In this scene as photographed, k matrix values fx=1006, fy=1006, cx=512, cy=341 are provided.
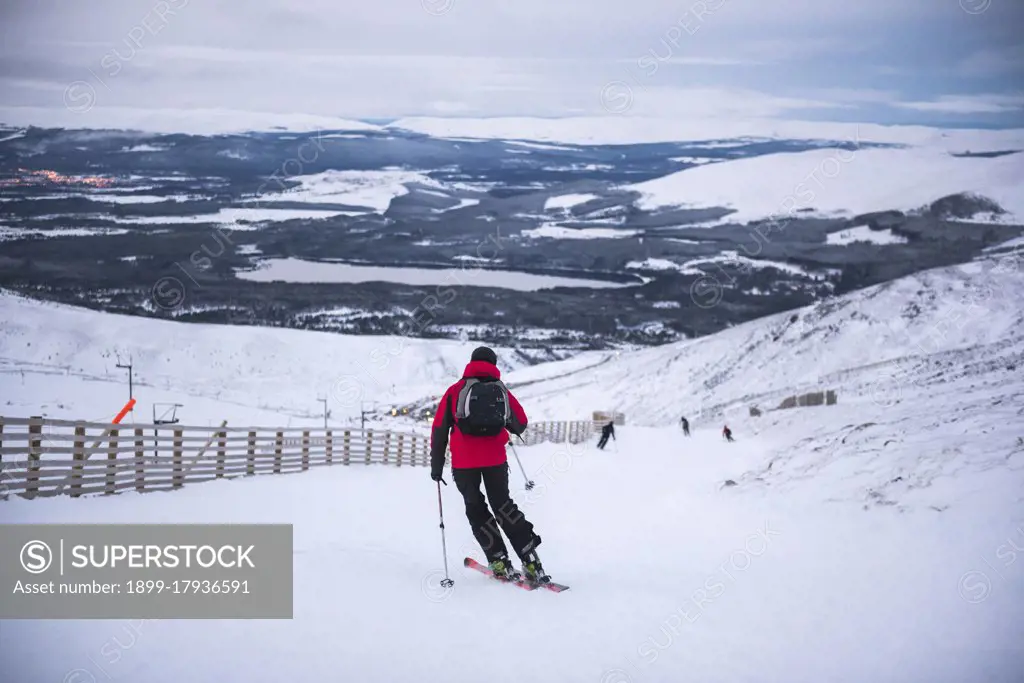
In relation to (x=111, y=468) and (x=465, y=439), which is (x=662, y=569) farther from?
(x=111, y=468)

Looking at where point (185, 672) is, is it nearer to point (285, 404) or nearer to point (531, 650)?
point (531, 650)

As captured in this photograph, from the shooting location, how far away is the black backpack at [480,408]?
8.20 metres

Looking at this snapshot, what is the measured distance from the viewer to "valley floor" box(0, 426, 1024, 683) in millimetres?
6715

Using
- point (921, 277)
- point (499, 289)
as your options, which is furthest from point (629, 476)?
point (499, 289)

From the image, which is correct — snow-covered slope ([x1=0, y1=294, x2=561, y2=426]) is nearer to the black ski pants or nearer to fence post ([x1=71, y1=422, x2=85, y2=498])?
fence post ([x1=71, y1=422, x2=85, y2=498])

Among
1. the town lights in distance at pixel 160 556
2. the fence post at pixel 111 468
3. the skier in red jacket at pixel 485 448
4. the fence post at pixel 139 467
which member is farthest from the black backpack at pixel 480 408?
the fence post at pixel 139 467

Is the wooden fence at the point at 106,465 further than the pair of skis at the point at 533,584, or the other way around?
the wooden fence at the point at 106,465

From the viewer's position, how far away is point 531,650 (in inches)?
281

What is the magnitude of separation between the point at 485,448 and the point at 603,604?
1.67m

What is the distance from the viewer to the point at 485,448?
334 inches

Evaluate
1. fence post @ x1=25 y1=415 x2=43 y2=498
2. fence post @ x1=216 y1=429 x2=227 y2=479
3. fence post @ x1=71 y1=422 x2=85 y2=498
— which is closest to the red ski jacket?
fence post @ x1=25 y1=415 x2=43 y2=498

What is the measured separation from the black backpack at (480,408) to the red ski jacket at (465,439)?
83 millimetres

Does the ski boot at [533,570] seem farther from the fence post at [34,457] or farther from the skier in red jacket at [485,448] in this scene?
the fence post at [34,457]

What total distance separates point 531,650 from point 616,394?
62907 millimetres
